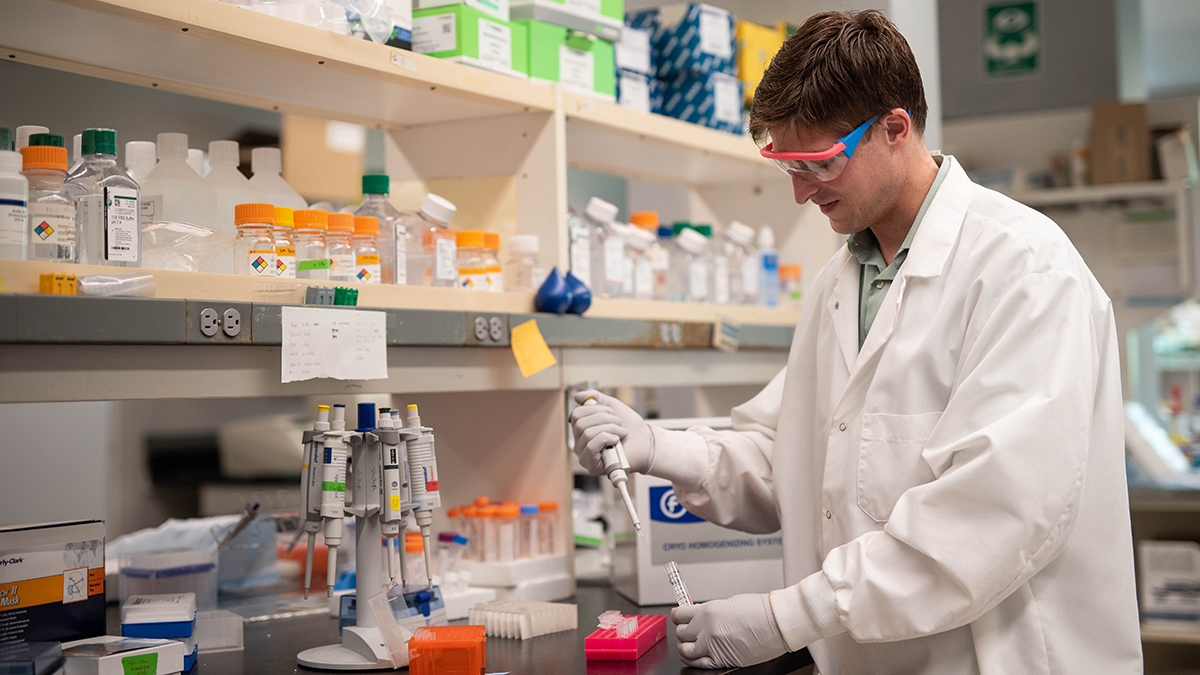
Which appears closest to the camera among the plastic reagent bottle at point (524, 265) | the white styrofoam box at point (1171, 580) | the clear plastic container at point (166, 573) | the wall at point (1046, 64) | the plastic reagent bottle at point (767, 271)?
the clear plastic container at point (166, 573)

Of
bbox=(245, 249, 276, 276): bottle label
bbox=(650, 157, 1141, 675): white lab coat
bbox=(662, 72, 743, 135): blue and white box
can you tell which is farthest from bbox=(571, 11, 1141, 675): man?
bbox=(662, 72, 743, 135): blue and white box

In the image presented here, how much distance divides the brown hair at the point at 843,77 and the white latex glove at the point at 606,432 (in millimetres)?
533

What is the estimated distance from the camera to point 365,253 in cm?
157

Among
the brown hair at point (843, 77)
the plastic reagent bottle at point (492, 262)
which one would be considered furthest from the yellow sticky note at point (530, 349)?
the brown hair at point (843, 77)

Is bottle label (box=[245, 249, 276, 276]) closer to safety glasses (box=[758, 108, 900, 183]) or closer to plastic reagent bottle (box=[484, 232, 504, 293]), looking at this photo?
plastic reagent bottle (box=[484, 232, 504, 293])

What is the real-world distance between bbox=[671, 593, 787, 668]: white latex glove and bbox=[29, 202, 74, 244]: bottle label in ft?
3.31

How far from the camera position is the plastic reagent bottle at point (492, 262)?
180 cm

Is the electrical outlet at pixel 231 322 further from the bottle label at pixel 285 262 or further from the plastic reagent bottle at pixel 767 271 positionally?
the plastic reagent bottle at pixel 767 271

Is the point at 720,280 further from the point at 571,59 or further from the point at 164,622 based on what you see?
the point at 164,622

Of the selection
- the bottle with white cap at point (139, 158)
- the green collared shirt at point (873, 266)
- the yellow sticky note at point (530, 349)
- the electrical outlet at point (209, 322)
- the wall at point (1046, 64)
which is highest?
the wall at point (1046, 64)

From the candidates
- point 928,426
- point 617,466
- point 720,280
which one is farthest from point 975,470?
point 720,280

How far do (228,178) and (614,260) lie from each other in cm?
84

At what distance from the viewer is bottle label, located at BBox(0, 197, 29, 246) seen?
1.18 m

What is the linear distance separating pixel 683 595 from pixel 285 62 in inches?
42.0
